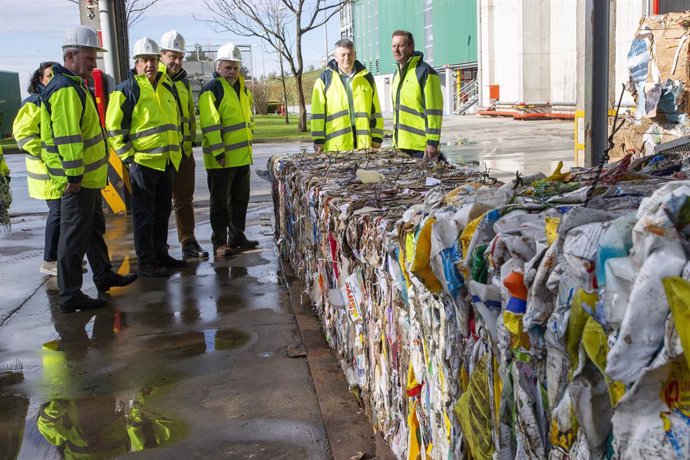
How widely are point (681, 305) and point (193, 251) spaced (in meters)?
6.98

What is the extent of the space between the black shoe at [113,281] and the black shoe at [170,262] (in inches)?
20.9

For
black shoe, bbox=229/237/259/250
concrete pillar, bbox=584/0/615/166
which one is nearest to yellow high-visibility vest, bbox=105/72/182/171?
black shoe, bbox=229/237/259/250

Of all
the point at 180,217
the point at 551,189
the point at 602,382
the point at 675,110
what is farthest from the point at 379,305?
the point at 675,110

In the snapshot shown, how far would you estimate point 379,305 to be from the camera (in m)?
3.56

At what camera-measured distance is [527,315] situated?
6.19 feet

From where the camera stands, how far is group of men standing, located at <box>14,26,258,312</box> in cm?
595

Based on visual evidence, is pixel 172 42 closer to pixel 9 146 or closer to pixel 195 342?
pixel 195 342

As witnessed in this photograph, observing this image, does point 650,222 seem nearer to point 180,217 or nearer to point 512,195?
point 512,195

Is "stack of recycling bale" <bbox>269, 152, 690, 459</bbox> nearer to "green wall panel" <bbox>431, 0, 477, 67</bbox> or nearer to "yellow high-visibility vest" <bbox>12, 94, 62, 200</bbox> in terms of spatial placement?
"yellow high-visibility vest" <bbox>12, 94, 62, 200</bbox>

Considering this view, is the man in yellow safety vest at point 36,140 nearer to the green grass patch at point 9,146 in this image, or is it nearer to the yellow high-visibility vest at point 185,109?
the yellow high-visibility vest at point 185,109

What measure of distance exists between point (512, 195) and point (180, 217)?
18.9 ft

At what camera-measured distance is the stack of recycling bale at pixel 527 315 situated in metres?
1.49

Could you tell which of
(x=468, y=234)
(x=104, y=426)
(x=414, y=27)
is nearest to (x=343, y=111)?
(x=104, y=426)

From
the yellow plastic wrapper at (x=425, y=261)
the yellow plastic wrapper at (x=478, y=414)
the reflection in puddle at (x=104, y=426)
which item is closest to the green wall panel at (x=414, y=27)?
the reflection in puddle at (x=104, y=426)
